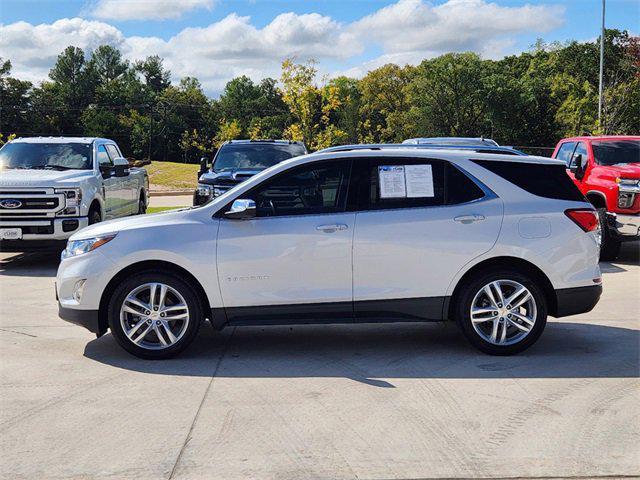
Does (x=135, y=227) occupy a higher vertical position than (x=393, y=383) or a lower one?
higher

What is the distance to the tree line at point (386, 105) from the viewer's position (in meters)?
73.6

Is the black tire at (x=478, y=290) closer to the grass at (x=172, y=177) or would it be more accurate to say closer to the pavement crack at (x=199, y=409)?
the pavement crack at (x=199, y=409)

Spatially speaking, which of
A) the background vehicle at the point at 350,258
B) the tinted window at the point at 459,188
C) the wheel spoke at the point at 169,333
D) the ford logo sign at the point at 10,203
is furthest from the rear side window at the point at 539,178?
the ford logo sign at the point at 10,203

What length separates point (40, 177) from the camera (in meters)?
12.1

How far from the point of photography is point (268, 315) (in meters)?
6.23

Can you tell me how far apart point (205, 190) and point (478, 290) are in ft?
28.0

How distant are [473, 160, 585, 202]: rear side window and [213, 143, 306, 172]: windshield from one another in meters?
8.42

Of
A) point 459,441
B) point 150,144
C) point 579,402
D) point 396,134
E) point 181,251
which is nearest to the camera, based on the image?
point 459,441

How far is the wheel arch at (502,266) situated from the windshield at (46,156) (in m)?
8.86

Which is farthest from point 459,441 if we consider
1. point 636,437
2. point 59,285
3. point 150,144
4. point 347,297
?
point 150,144

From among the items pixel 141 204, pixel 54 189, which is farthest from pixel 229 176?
pixel 141 204

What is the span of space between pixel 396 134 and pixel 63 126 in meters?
41.3

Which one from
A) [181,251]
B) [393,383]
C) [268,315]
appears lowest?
[393,383]

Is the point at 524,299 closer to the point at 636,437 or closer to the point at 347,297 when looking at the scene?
the point at 347,297
